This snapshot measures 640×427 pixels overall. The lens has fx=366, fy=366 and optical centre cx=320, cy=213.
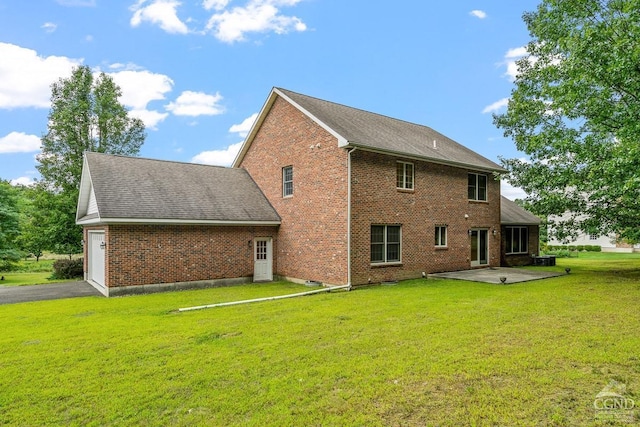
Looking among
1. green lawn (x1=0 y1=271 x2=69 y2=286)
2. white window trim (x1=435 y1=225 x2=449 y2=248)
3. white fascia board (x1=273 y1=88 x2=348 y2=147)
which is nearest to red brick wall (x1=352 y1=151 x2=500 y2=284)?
white window trim (x1=435 y1=225 x2=449 y2=248)

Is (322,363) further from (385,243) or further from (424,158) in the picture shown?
(424,158)

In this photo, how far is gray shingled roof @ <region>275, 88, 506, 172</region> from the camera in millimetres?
13675

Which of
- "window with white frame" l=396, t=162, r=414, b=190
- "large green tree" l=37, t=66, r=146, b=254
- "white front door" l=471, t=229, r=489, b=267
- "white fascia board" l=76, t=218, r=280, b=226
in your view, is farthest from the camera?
"large green tree" l=37, t=66, r=146, b=254

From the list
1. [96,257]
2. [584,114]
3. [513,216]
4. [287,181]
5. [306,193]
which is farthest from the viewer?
[513,216]

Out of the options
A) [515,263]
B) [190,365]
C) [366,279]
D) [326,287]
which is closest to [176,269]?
[326,287]

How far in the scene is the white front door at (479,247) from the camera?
57.3ft

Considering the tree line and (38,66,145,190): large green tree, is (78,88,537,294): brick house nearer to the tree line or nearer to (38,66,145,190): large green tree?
the tree line

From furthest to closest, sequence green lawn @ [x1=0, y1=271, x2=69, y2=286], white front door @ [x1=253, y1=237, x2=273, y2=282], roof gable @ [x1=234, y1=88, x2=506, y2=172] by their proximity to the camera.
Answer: green lawn @ [x1=0, y1=271, x2=69, y2=286] < white front door @ [x1=253, y1=237, x2=273, y2=282] < roof gable @ [x1=234, y1=88, x2=506, y2=172]

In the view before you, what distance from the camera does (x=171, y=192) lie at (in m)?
14.5

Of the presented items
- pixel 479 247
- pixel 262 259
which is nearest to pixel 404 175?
pixel 479 247

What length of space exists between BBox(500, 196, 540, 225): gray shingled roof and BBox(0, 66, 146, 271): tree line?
2637 cm

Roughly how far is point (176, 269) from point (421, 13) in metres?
13.9

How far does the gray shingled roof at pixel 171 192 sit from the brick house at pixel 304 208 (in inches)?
2.1

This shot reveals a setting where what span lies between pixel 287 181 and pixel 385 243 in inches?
197
